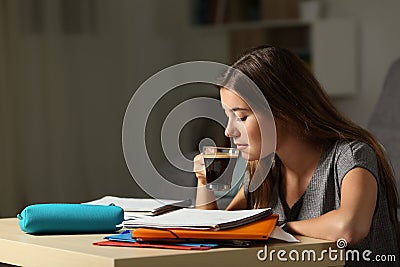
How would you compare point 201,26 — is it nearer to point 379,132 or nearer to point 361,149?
point 379,132

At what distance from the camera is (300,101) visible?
1.97 m

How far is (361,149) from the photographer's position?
1904 millimetres

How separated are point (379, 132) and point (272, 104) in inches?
43.8

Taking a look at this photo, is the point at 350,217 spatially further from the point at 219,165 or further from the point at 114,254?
the point at 114,254

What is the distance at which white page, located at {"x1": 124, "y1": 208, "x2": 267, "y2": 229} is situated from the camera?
5.38 feet

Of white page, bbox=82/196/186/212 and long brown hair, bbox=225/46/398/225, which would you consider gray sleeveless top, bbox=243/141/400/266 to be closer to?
long brown hair, bbox=225/46/398/225

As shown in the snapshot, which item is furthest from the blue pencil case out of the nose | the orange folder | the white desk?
the nose

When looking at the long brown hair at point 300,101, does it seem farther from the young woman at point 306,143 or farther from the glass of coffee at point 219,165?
the glass of coffee at point 219,165

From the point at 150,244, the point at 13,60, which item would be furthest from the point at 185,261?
the point at 13,60

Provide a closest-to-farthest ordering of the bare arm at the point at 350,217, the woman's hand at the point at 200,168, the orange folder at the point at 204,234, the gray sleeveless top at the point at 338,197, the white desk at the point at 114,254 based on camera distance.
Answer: the white desk at the point at 114,254 → the orange folder at the point at 204,234 → the bare arm at the point at 350,217 → the gray sleeveless top at the point at 338,197 → the woman's hand at the point at 200,168

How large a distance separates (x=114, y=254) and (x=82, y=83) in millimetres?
2839

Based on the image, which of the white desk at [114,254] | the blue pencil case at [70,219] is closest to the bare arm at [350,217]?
the white desk at [114,254]

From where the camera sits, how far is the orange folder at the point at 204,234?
63.1 inches

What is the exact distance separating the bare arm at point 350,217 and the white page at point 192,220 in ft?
0.39
